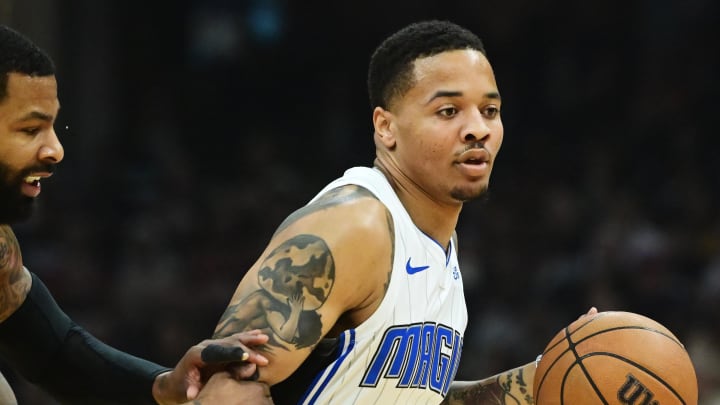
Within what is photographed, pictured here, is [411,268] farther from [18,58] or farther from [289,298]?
[18,58]

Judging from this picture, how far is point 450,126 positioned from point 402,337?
2.35 feet

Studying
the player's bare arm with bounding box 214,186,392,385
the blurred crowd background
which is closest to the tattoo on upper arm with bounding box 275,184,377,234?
the player's bare arm with bounding box 214,186,392,385

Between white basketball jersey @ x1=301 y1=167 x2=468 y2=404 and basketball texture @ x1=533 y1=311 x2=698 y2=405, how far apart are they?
0.37 metres

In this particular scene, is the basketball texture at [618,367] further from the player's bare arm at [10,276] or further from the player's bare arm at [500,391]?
the player's bare arm at [10,276]

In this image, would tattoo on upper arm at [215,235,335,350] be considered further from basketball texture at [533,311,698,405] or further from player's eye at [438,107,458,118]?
basketball texture at [533,311,698,405]

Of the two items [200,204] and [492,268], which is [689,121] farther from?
[200,204]

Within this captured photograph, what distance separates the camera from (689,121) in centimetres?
958

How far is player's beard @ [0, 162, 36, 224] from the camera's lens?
12.1ft

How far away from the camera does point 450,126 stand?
371 cm

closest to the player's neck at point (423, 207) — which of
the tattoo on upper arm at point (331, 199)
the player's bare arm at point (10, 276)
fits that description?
the tattoo on upper arm at point (331, 199)

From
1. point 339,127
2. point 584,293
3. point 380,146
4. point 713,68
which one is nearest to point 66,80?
point 339,127

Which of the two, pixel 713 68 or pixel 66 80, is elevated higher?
pixel 713 68

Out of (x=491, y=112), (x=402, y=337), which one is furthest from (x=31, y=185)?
(x=491, y=112)

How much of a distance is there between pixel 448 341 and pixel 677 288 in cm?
497
